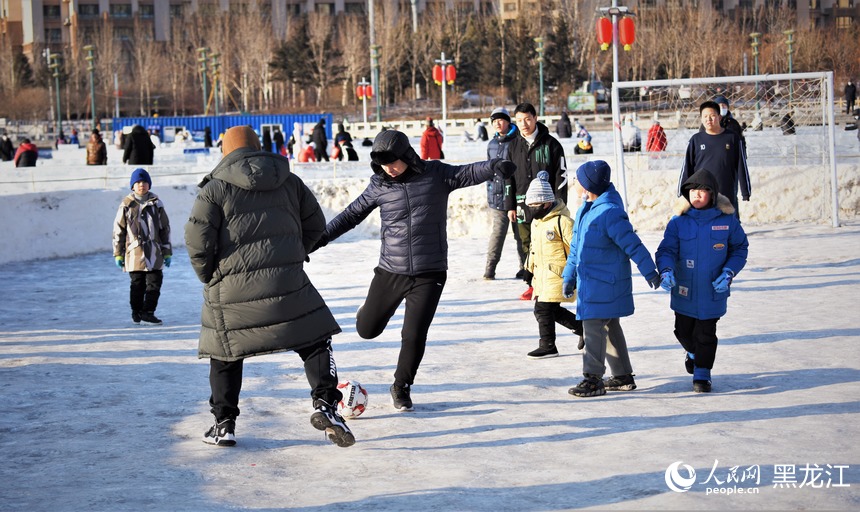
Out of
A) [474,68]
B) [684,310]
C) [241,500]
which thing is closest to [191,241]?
[241,500]

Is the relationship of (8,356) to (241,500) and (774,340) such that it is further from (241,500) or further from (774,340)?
(774,340)

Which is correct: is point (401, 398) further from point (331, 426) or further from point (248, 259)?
point (248, 259)

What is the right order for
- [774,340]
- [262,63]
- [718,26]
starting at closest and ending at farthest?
[774,340] → [718,26] → [262,63]

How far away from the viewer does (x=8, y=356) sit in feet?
24.0

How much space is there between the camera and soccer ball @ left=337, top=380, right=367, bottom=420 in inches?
208

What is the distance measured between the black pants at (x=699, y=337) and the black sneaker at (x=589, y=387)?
0.47 metres

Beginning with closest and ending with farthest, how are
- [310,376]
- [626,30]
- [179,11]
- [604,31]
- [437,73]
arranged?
[310,376]
[626,30]
[604,31]
[437,73]
[179,11]

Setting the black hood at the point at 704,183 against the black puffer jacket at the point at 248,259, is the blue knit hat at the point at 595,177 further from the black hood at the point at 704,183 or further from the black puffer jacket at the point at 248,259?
the black puffer jacket at the point at 248,259

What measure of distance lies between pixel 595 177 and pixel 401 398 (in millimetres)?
1419

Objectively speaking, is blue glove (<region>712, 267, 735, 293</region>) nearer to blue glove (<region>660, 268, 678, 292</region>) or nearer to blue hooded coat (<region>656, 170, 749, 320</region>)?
blue hooded coat (<region>656, 170, 749, 320</region>)

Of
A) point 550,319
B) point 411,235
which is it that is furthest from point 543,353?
point 411,235

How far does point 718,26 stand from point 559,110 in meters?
13.7

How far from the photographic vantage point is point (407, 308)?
5.38 metres

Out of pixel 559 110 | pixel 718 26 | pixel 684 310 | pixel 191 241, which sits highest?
pixel 718 26
